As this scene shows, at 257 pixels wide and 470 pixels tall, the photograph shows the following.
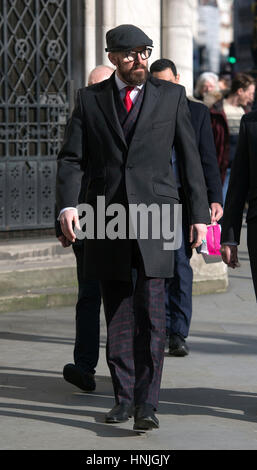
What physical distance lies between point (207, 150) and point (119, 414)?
6.92ft

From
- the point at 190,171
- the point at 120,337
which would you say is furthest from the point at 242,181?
the point at 120,337

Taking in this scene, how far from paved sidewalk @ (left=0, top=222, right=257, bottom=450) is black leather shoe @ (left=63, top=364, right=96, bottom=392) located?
0.16 feet

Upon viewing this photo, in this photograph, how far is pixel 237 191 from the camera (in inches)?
219

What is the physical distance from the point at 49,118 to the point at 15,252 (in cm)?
119

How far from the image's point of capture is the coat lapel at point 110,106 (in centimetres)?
551

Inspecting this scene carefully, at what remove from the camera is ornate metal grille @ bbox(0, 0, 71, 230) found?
9.49 meters

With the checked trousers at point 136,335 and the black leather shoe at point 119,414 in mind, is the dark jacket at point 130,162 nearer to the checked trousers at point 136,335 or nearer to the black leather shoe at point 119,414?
the checked trousers at point 136,335

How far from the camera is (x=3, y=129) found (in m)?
9.53

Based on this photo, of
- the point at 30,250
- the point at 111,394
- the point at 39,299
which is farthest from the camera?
the point at 30,250

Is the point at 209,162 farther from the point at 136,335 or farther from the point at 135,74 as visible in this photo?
the point at 136,335

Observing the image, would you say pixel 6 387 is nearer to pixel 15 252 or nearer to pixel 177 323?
pixel 177 323

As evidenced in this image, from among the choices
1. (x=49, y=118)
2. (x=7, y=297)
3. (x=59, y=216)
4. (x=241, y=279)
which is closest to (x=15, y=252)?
(x=7, y=297)

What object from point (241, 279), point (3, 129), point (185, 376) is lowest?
point (241, 279)

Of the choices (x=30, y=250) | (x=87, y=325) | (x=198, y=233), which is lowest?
A: (x=30, y=250)
